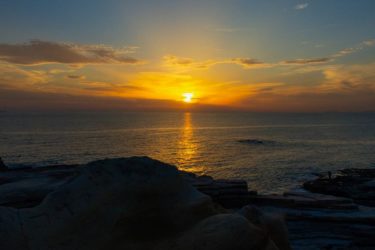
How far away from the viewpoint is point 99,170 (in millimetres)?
10516

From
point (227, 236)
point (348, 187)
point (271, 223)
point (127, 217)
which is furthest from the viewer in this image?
point (348, 187)

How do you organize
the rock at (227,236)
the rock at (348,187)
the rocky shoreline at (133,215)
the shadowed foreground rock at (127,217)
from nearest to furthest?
the rock at (227,236) → the rocky shoreline at (133,215) → the shadowed foreground rock at (127,217) → the rock at (348,187)

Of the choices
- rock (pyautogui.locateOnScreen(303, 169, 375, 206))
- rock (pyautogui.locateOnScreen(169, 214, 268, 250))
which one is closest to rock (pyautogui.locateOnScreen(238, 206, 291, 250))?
rock (pyautogui.locateOnScreen(169, 214, 268, 250))

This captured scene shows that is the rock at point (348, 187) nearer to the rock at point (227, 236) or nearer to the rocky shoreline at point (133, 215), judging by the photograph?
the rocky shoreline at point (133, 215)

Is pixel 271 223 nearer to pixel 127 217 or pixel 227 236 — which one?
pixel 227 236

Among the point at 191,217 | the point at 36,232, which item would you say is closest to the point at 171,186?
the point at 191,217

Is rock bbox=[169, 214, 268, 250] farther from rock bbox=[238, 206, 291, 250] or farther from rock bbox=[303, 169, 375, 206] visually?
rock bbox=[303, 169, 375, 206]

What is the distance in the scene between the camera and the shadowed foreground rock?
9320 mm

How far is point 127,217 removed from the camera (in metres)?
10.2

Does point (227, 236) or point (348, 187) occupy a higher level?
point (227, 236)

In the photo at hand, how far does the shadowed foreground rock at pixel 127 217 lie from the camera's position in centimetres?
932

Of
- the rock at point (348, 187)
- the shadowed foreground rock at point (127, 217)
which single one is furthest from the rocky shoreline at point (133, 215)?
the rock at point (348, 187)

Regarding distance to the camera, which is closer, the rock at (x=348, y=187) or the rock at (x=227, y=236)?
the rock at (x=227, y=236)

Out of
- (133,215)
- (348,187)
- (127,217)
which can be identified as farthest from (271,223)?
(348,187)
